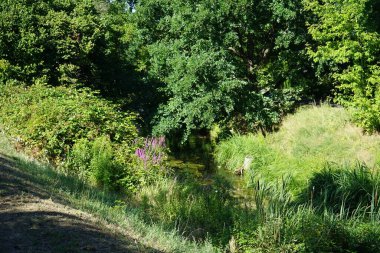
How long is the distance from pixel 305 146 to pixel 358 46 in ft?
12.2

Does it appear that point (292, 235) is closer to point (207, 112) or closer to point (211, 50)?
point (207, 112)

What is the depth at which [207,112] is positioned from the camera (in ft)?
51.3

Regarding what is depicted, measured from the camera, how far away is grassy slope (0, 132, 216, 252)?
5.51 meters

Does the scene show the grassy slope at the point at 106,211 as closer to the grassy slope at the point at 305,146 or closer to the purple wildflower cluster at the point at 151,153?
the purple wildflower cluster at the point at 151,153

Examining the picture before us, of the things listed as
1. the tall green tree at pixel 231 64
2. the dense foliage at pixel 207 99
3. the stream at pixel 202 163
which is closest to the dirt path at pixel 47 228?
the dense foliage at pixel 207 99

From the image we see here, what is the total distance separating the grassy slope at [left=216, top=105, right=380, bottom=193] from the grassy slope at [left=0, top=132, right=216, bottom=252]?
6109 millimetres

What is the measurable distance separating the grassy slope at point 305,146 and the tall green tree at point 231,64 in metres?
1.15

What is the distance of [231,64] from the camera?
16406 millimetres

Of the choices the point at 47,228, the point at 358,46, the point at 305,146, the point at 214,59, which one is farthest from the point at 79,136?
the point at 358,46

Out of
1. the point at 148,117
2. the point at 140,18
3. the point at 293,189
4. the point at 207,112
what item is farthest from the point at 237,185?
the point at 140,18

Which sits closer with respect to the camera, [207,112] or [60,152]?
[60,152]

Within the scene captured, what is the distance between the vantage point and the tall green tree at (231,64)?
15.7m

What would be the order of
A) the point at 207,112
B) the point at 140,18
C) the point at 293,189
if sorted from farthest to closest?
the point at 140,18 → the point at 207,112 → the point at 293,189

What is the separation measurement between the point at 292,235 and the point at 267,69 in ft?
41.5
